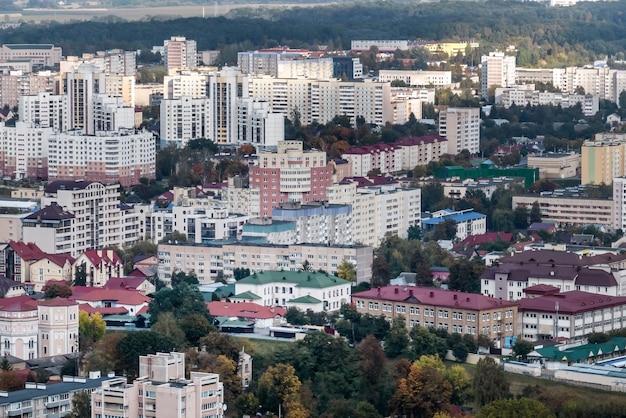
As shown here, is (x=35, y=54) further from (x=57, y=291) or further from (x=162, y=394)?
(x=162, y=394)

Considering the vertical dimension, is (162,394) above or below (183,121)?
above

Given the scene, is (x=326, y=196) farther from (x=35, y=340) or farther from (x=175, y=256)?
(x=35, y=340)

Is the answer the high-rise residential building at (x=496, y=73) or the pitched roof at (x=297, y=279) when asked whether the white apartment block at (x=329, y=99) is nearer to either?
the high-rise residential building at (x=496, y=73)

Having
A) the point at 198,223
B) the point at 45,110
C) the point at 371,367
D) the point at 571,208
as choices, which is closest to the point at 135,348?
the point at 371,367

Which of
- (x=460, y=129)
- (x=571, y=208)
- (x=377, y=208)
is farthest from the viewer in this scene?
(x=460, y=129)

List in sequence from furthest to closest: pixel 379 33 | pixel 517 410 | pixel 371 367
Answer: pixel 379 33
pixel 371 367
pixel 517 410
